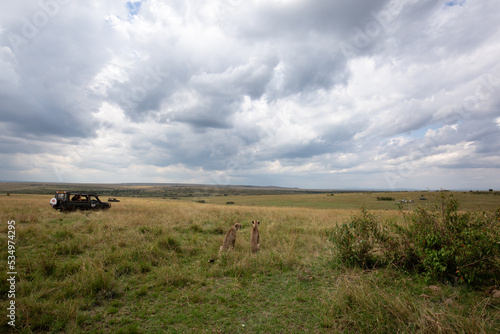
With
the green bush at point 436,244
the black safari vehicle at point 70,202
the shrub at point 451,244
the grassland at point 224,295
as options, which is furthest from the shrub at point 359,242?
the black safari vehicle at point 70,202

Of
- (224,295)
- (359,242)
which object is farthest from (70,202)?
(359,242)

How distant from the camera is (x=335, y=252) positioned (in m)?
6.73

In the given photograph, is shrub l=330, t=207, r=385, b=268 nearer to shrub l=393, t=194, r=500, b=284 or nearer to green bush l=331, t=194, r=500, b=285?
green bush l=331, t=194, r=500, b=285

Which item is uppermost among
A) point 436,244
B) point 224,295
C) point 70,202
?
point 436,244

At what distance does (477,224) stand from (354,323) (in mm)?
4063

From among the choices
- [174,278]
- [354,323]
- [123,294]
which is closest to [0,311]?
[123,294]

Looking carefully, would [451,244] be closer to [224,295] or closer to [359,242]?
[359,242]

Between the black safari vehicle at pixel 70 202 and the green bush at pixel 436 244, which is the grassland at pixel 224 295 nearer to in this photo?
the green bush at pixel 436 244

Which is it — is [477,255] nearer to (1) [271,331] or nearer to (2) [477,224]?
(2) [477,224]

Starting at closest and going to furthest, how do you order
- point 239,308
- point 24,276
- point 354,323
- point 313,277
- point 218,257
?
1. point 354,323
2. point 239,308
3. point 24,276
4. point 313,277
5. point 218,257

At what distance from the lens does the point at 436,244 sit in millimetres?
5246

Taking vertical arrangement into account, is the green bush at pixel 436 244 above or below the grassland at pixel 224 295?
above

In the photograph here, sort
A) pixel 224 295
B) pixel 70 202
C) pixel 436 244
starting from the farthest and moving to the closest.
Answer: pixel 70 202
pixel 436 244
pixel 224 295

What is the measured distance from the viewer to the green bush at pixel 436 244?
14.5 ft
